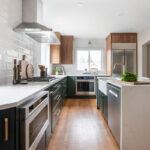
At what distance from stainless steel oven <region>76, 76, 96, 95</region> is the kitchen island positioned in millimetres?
3191

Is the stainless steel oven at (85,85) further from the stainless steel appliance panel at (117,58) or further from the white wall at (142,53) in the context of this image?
the white wall at (142,53)

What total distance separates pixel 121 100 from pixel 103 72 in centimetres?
410

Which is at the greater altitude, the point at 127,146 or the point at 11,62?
the point at 11,62

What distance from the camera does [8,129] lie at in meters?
0.75

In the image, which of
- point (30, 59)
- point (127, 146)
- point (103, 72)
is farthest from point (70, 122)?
point (103, 72)

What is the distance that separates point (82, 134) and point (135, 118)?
3.14ft

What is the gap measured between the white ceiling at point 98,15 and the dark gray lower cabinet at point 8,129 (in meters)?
2.56

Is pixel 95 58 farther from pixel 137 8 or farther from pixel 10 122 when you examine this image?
pixel 10 122

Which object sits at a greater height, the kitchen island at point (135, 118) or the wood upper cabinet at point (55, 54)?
the wood upper cabinet at point (55, 54)

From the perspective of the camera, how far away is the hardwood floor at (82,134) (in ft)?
5.63

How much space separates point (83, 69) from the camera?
5.54 metres

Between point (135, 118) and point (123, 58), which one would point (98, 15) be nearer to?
point (123, 58)

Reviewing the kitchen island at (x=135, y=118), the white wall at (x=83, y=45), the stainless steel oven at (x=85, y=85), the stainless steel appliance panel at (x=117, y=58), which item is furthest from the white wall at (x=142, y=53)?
the kitchen island at (x=135, y=118)

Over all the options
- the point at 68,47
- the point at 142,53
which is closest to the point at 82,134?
the point at 68,47
